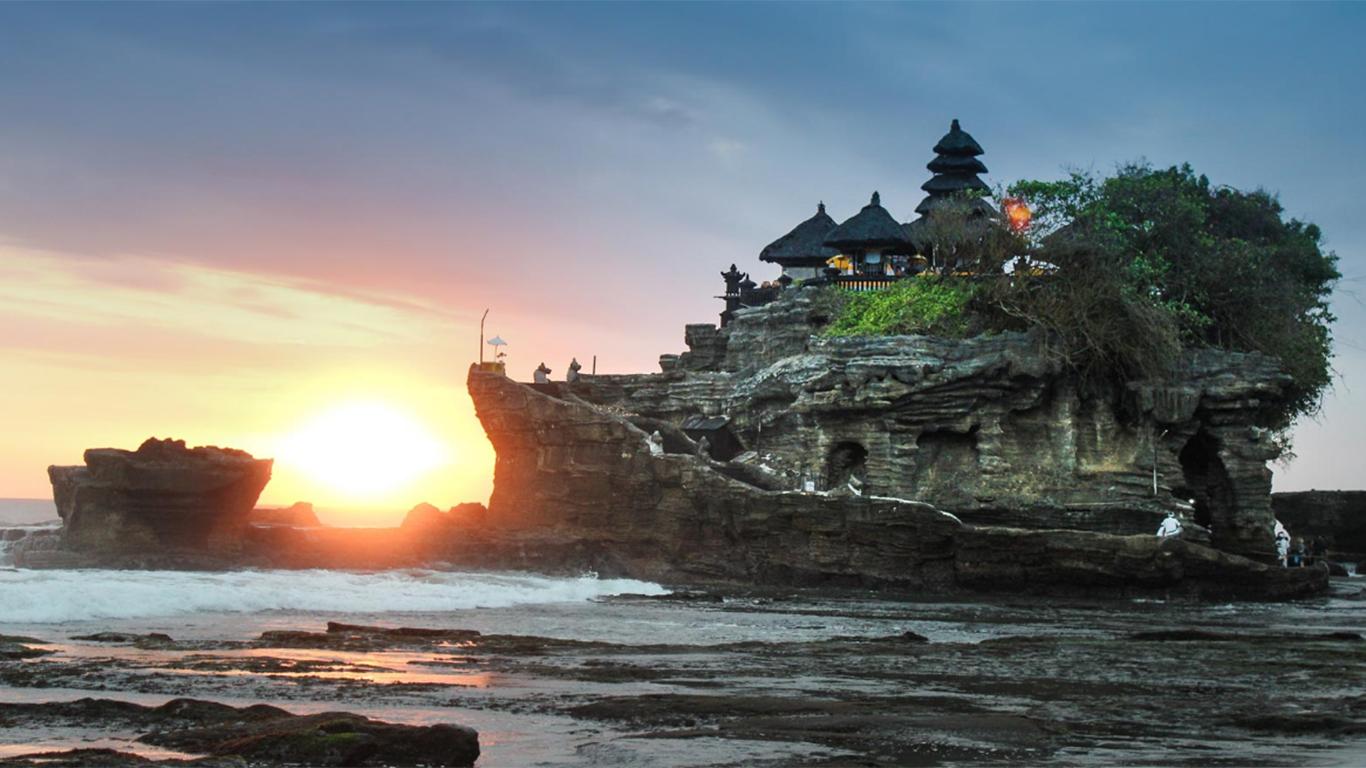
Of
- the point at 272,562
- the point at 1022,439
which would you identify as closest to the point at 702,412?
the point at 1022,439

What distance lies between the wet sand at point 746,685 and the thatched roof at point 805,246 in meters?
35.1

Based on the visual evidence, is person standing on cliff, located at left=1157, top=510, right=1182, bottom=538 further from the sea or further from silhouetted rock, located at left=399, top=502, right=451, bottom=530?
silhouetted rock, located at left=399, top=502, right=451, bottom=530

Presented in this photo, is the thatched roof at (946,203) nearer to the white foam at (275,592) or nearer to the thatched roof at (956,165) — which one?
the thatched roof at (956,165)

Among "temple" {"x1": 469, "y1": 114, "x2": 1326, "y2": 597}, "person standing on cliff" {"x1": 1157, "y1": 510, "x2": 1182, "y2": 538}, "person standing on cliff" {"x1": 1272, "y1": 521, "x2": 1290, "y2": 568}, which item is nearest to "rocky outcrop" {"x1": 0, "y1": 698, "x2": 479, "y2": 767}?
"temple" {"x1": 469, "y1": 114, "x2": 1326, "y2": 597}

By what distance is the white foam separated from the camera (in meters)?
24.1

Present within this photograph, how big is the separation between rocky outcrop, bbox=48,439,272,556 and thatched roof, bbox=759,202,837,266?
25781 mm

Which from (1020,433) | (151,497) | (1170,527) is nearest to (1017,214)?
(1020,433)

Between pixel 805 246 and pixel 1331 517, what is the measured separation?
24730 mm

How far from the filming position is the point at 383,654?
18969 mm

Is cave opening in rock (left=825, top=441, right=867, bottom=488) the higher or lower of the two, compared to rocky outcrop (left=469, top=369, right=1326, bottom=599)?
higher

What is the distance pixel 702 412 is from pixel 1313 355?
62.9 feet

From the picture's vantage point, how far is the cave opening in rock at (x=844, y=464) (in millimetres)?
44781

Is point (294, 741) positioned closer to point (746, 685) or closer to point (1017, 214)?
point (746, 685)

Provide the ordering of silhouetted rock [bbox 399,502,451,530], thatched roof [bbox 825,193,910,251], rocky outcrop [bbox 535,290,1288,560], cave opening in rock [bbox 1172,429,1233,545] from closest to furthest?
rocky outcrop [bbox 535,290,1288,560] → silhouetted rock [bbox 399,502,451,530] → cave opening in rock [bbox 1172,429,1233,545] → thatched roof [bbox 825,193,910,251]
